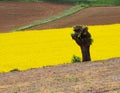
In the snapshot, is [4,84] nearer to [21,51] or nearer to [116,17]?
[21,51]

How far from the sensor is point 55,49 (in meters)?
32.8

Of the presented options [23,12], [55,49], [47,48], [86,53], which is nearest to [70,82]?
[86,53]

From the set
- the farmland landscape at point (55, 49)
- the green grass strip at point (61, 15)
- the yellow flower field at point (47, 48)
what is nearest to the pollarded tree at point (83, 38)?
the farmland landscape at point (55, 49)

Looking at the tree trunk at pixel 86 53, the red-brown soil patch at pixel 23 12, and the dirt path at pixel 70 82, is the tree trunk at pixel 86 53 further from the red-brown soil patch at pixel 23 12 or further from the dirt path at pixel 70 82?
the red-brown soil patch at pixel 23 12

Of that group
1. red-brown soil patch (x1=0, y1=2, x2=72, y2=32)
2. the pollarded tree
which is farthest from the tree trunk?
red-brown soil patch (x1=0, y1=2, x2=72, y2=32)

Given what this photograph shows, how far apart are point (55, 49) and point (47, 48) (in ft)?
3.28

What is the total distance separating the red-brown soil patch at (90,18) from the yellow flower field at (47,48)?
304 inches

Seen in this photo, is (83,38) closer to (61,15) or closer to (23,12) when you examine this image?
(61,15)

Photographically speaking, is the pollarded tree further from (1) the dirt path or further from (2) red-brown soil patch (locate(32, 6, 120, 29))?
(2) red-brown soil patch (locate(32, 6, 120, 29))

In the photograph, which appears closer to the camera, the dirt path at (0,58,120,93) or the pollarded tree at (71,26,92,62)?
the dirt path at (0,58,120,93)

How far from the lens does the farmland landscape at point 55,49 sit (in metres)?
15.0

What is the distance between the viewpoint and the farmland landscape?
589 inches

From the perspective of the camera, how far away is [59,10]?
205 ft

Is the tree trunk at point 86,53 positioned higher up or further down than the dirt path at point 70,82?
higher up
